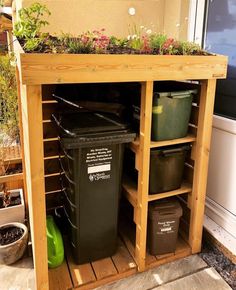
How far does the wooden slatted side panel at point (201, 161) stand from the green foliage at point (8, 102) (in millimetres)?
1422

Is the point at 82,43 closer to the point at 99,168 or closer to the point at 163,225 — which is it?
the point at 99,168

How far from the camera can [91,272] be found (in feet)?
5.80

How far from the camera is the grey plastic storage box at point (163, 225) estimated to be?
1.82 m

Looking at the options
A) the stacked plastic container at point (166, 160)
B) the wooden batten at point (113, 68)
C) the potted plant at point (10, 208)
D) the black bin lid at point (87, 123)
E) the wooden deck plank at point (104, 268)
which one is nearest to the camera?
the wooden batten at point (113, 68)

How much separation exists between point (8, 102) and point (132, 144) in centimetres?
109

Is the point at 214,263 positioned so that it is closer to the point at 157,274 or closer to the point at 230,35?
the point at 157,274

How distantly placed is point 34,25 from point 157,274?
1710 mm

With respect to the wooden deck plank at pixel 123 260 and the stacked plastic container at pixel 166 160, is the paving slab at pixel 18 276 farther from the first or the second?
the stacked plastic container at pixel 166 160

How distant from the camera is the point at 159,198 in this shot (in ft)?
5.94

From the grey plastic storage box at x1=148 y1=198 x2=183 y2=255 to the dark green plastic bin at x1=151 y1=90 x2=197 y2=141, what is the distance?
1.58ft

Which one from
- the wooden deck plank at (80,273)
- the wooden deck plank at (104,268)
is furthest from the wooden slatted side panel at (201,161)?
the wooden deck plank at (80,273)

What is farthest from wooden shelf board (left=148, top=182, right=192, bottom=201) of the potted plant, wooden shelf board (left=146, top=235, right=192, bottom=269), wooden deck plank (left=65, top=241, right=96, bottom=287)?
the potted plant

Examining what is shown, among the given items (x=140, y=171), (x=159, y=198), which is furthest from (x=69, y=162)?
(x=159, y=198)

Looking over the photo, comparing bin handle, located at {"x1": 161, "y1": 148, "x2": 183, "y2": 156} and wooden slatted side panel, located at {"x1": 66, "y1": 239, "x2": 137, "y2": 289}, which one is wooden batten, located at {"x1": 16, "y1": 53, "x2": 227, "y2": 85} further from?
wooden slatted side panel, located at {"x1": 66, "y1": 239, "x2": 137, "y2": 289}
